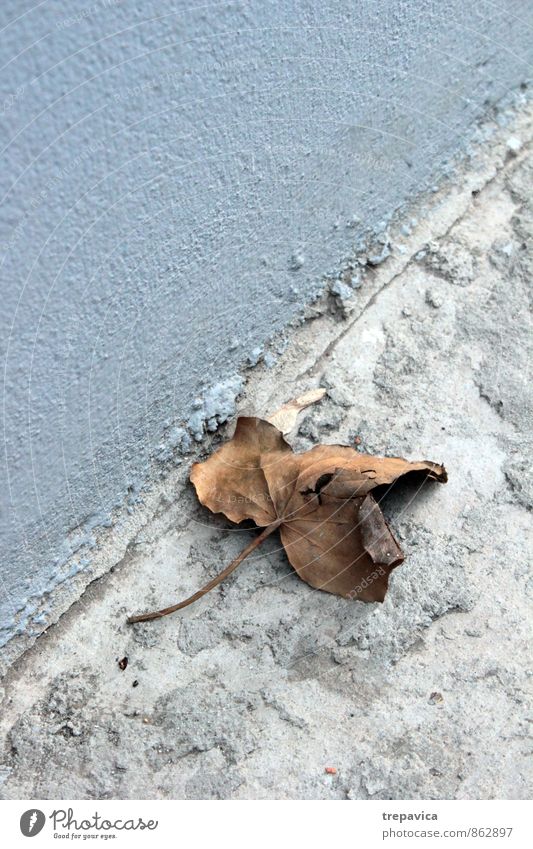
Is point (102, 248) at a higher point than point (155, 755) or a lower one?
higher

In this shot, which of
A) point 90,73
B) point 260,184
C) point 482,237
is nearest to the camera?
point 90,73

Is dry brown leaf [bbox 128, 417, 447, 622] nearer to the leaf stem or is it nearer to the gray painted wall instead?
the leaf stem

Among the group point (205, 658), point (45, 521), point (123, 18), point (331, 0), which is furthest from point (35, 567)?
point (331, 0)

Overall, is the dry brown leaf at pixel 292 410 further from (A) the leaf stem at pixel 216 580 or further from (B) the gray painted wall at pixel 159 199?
(A) the leaf stem at pixel 216 580

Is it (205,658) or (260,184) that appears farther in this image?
(260,184)

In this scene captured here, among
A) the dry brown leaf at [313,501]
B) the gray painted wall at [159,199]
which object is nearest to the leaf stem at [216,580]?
the dry brown leaf at [313,501]

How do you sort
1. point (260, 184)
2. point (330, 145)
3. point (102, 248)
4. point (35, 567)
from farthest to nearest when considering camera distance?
point (330, 145) < point (260, 184) < point (35, 567) < point (102, 248)

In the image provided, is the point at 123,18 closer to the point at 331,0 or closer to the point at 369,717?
the point at 331,0

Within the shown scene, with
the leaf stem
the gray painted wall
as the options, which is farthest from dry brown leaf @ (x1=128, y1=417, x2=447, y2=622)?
the gray painted wall
